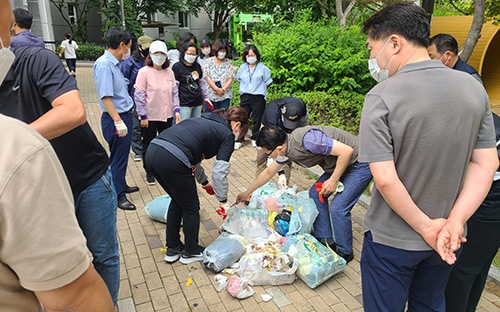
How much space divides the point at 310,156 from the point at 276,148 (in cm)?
30

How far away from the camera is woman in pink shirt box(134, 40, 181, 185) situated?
4.54 meters

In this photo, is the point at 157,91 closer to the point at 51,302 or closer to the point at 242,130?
the point at 242,130

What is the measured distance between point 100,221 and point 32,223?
1.38 metres

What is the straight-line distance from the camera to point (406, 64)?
5.23 feet

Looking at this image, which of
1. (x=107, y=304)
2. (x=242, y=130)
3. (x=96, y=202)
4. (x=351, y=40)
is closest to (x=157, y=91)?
(x=242, y=130)

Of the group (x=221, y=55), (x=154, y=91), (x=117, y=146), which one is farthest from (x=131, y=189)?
(x=221, y=55)

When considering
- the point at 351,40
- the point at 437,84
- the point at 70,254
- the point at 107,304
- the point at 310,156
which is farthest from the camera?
the point at 351,40

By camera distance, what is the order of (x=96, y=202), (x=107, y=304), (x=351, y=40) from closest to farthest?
(x=107, y=304) → (x=96, y=202) → (x=351, y=40)

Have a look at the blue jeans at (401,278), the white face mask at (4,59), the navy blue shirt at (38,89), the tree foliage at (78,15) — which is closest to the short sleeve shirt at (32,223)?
the white face mask at (4,59)

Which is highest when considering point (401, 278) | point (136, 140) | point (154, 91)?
point (154, 91)

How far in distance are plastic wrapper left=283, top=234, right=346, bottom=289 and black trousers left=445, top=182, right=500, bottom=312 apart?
0.90 meters

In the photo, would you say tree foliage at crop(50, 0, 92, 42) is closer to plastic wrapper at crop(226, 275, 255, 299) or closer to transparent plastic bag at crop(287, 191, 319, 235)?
transparent plastic bag at crop(287, 191, 319, 235)

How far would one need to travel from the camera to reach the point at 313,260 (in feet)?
9.43

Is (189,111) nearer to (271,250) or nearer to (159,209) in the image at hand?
(159,209)
